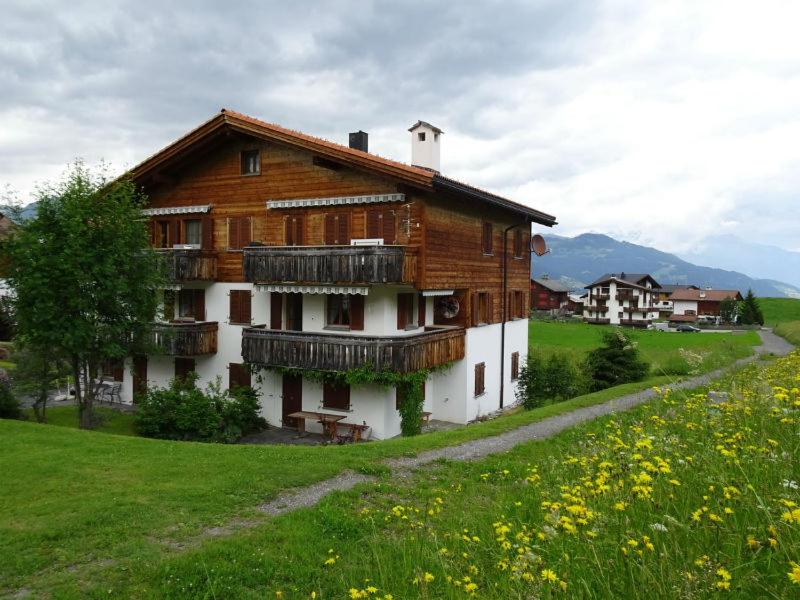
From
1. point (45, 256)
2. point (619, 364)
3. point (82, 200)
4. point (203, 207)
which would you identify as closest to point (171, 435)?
point (45, 256)

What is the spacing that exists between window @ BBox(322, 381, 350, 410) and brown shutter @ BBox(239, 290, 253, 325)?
4738mm

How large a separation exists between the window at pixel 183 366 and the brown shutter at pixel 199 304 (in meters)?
1.84

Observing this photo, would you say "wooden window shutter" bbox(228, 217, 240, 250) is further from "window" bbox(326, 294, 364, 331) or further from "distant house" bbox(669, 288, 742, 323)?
"distant house" bbox(669, 288, 742, 323)

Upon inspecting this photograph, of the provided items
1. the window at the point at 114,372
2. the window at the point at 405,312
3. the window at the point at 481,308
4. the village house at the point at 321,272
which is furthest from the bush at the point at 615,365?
the window at the point at 114,372

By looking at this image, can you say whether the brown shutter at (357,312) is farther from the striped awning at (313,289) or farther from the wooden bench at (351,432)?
the wooden bench at (351,432)

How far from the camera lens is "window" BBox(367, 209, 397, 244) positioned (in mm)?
18781

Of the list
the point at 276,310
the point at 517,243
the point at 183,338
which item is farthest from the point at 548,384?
the point at 183,338

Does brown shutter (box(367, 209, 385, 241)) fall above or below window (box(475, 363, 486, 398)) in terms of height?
above

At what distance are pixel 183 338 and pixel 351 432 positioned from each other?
8.09m

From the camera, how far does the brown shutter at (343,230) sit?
64.1ft

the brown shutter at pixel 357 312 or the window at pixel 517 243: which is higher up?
the window at pixel 517 243

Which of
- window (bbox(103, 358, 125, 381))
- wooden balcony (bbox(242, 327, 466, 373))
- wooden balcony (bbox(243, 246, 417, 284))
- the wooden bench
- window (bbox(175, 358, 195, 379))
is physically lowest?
the wooden bench

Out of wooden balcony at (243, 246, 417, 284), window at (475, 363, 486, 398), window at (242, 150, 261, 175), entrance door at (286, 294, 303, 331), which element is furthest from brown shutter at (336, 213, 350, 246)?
window at (475, 363, 486, 398)

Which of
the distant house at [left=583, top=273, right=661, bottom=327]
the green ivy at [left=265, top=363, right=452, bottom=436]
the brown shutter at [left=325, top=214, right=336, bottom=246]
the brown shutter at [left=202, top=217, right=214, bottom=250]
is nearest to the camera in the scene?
the green ivy at [left=265, top=363, right=452, bottom=436]
